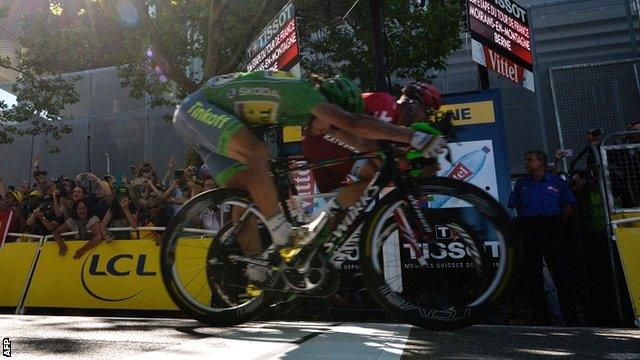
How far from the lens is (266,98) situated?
9.51 ft

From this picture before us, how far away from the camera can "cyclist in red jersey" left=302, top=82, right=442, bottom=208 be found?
300 centimetres

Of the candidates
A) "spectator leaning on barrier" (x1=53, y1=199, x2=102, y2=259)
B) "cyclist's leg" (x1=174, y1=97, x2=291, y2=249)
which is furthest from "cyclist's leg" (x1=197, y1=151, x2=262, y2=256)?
"spectator leaning on barrier" (x1=53, y1=199, x2=102, y2=259)

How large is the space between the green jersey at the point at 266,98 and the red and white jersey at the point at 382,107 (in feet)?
2.41

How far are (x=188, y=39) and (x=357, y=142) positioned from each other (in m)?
11.2

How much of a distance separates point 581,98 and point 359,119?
9.72 metres

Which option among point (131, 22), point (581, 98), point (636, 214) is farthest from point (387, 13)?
point (636, 214)

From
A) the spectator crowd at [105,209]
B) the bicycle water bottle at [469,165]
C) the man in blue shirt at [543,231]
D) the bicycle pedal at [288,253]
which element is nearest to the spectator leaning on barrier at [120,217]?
the spectator crowd at [105,209]

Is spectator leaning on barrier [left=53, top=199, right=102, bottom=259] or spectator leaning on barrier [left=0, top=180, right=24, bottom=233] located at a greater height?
spectator leaning on barrier [left=0, top=180, right=24, bottom=233]

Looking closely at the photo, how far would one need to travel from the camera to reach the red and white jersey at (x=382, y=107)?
3.47 metres

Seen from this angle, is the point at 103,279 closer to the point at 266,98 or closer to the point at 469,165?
the point at 266,98

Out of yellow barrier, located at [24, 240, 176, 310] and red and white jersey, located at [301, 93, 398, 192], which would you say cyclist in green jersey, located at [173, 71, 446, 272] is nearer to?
red and white jersey, located at [301, 93, 398, 192]

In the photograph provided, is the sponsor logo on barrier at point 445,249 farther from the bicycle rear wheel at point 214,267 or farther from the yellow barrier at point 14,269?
the yellow barrier at point 14,269

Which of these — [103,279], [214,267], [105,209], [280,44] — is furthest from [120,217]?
[214,267]

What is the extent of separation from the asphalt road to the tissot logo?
2713 millimetres
